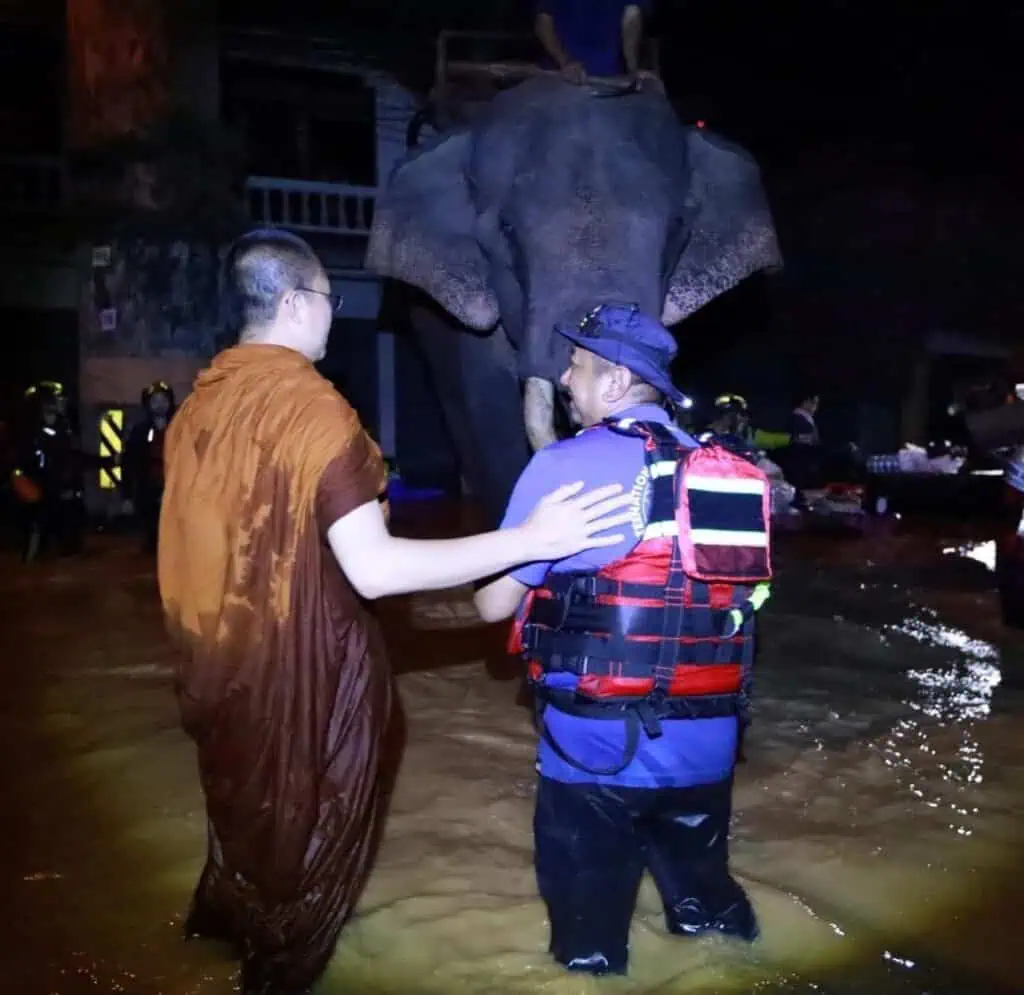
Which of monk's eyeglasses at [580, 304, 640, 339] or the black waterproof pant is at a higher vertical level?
monk's eyeglasses at [580, 304, 640, 339]

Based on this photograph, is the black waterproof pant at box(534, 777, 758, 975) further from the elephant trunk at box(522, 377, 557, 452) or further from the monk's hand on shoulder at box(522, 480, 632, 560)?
the elephant trunk at box(522, 377, 557, 452)

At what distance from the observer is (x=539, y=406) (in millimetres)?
4750

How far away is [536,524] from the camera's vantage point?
238 centimetres

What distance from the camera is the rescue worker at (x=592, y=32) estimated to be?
19.0ft

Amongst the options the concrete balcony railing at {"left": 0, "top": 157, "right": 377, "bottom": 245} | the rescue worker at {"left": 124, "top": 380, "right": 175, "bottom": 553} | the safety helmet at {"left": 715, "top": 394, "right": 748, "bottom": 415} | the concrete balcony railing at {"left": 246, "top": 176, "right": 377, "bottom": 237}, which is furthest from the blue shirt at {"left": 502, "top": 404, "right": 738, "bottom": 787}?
the concrete balcony railing at {"left": 246, "top": 176, "right": 377, "bottom": 237}

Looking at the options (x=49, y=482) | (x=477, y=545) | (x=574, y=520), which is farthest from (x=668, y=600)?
(x=49, y=482)

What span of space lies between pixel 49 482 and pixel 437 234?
573 centimetres

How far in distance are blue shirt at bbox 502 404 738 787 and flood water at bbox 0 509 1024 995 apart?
0.61 metres

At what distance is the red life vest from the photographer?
239 cm

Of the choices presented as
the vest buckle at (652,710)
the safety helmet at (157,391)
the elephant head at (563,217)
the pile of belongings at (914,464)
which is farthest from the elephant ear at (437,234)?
the pile of belongings at (914,464)

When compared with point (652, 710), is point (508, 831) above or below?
below

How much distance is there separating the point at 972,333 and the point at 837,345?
1963 mm

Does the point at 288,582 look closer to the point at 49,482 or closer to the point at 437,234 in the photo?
the point at 437,234

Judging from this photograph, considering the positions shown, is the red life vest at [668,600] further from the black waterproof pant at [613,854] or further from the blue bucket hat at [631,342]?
the black waterproof pant at [613,854]
